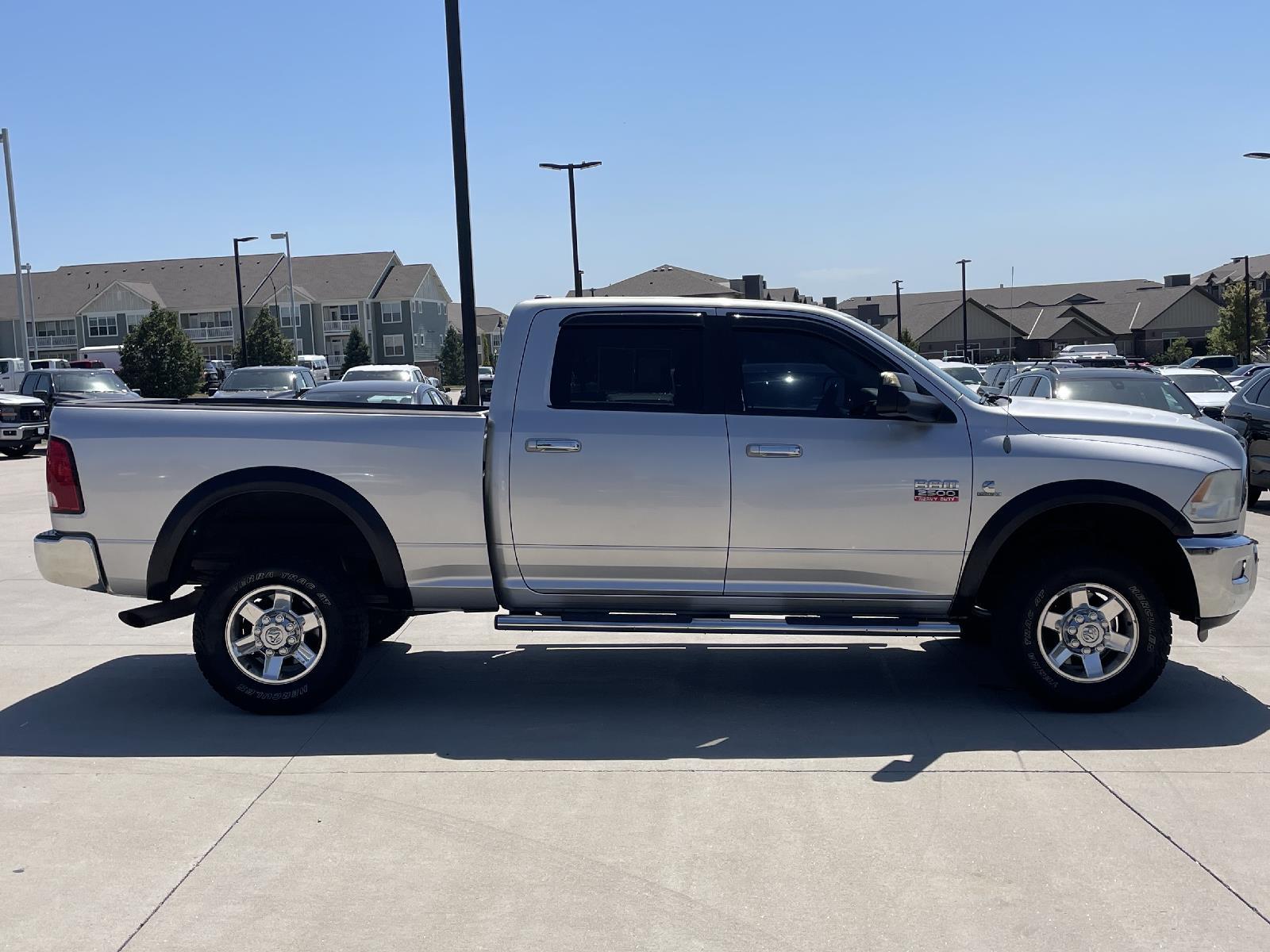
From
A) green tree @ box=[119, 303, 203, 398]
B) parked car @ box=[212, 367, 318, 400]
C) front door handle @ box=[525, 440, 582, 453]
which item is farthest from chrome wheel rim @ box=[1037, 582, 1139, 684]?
green tree @ box=[119, 303, 203, 398]

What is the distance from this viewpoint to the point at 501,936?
12.9 ft

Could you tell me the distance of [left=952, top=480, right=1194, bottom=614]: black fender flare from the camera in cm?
612

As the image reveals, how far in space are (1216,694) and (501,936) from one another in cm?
449

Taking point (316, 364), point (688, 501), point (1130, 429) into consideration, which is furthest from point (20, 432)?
point (316, 364)

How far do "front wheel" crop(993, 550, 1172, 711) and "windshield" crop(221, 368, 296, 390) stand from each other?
845 inches

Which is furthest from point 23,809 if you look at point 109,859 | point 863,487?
point 863,487

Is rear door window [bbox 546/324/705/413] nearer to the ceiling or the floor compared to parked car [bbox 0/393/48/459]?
nearer to the ceiling

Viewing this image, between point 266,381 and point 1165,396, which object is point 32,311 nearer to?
point 266,381

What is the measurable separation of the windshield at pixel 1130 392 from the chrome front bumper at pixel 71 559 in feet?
34.3

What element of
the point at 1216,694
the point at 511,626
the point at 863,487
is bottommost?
the point at 1216,694

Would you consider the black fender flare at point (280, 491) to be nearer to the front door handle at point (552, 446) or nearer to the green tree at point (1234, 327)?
the front door handle at point (552, 446)

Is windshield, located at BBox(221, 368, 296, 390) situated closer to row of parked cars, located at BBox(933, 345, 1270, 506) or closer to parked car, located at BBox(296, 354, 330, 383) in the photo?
row of parked cars, located at BBox(933, 345, 1270, 506)

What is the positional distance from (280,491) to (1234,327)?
7130 cm

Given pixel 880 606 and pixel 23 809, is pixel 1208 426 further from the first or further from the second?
pixel 23 809
